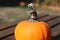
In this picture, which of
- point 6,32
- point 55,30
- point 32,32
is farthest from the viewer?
point 55,30

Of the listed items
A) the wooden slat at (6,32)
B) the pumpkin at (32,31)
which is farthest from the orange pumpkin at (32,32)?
the wooden slat at (6,32)

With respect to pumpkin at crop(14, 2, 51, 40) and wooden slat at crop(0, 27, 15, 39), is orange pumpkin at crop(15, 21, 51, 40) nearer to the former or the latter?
pumpkin at crop(14, 2, 51, 40)

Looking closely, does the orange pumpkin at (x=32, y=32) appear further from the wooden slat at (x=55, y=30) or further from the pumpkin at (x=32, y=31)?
the wooden slat at (x=55, y=30)

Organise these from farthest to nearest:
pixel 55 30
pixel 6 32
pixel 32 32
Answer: pixel 55 30
pixel 6 32
pixel 32 32

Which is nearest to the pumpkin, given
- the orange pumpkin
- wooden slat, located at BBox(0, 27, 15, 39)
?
the orange pumpkin

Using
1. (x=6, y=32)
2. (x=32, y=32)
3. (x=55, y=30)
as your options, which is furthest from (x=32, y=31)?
(x=55, y=30)

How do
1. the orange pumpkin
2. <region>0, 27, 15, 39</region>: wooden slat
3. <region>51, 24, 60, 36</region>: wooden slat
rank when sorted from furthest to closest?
1. <region>51, 24, 60, 36</region>: wooden slat
2. <region>0, 27, 15, 39</region>: wooden slat
3. the orange pumpkin

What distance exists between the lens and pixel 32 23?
1213 mm

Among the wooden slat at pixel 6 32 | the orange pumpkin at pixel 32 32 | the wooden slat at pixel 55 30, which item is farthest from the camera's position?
the wooden slat at pixel 55 30

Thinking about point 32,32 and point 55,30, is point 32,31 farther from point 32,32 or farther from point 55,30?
point 55,30

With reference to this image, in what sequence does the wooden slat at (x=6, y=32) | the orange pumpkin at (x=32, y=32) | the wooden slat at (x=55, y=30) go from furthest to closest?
the wooden slat at (x=55, y=30), the wooden slat at (x=6, y=32), the orange pumpkin at (x=32, y=32)

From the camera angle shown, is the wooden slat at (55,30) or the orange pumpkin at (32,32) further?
the wooden slat at (55,30)

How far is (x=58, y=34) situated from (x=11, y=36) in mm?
365

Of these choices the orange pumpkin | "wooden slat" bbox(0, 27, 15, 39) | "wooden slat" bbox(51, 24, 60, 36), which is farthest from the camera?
"wooden slat" bbox(51, 24, 60, 36)
